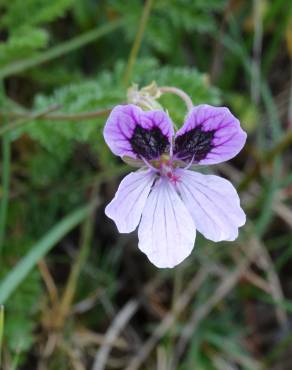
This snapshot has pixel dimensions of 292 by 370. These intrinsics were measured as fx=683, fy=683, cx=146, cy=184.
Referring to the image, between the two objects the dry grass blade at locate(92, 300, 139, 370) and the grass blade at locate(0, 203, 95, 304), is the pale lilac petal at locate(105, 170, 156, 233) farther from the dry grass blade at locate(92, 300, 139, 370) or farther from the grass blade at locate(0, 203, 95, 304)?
the dry grass blade at locate(92, 300, 139, 370)

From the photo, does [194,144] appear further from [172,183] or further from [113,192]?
[113,192]

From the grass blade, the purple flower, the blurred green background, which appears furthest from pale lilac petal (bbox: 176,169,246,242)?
the grass blade

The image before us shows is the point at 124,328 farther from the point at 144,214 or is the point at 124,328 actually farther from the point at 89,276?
the point at 144,214

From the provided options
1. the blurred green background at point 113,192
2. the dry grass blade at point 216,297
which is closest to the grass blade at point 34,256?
the blurred green background at point 113,192

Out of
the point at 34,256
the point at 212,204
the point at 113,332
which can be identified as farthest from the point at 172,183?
the point at 113,332

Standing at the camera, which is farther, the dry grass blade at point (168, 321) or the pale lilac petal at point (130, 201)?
the dry grass blade at point (168, 321)

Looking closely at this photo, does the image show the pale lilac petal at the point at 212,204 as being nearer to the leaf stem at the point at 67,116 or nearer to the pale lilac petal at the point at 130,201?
the pale lilac petal at the point at 130,201
